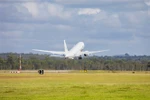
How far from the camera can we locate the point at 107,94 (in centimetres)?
5581

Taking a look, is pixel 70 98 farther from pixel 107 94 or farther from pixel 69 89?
pixel 69 89

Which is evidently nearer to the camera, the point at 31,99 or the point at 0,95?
the point at 31,99

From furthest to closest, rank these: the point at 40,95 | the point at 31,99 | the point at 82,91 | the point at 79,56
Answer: the point at 79,56, the point at 82,91, the point at 40,95, the point at 31,99

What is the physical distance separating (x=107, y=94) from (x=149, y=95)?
441cm

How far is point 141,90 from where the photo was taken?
61.4 meters

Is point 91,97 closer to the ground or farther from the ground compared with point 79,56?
closer to the ground

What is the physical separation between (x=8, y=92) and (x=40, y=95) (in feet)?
16.8

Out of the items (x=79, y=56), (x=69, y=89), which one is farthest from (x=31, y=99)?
(x=79, y=56)

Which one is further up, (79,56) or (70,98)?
(79,56)

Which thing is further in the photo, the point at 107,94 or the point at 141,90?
the point at 141,90

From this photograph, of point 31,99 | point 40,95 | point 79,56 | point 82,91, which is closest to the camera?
point 31,99

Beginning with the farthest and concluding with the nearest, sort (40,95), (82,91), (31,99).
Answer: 1. (82,91)
2. (40,95)
3. (31,99)

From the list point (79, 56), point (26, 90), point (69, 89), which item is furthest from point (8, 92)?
point (79, 56)

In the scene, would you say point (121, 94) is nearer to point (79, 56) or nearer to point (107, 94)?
point (107, 94)
